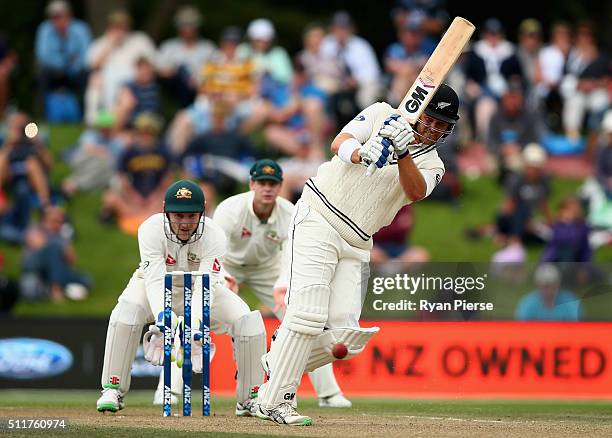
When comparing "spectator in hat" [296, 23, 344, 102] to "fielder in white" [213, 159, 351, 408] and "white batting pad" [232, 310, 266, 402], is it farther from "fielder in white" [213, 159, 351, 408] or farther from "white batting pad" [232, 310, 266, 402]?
"white batting pad" [232, 310, 266, 402]

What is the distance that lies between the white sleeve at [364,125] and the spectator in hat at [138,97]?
10.0 metres

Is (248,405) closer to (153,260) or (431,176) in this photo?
(153,260)

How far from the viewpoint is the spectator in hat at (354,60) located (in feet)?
59.8

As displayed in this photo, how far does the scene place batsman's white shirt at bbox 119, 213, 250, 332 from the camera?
28.3ft

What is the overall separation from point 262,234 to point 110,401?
7.42 ft

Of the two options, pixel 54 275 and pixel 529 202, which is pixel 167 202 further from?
pixel 529 202

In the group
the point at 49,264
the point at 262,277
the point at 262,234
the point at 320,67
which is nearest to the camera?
the point at 262,234

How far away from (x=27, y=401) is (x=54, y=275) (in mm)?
4622

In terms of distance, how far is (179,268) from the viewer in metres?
8.89

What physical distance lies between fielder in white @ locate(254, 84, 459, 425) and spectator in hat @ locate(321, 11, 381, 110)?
32.9 ft

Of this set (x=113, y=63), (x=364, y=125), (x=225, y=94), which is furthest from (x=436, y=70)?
(x=113, y=63)

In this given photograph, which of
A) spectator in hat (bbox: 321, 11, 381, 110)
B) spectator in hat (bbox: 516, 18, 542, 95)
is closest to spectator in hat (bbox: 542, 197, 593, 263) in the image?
spectator in hat (bbox: 321, 11, 381, 110)

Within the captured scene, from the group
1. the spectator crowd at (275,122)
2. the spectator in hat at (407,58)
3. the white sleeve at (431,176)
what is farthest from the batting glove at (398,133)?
the spectator in hat at (407,58)

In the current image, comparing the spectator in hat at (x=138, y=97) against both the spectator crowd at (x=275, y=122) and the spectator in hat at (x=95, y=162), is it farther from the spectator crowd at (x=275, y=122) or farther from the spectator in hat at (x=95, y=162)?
the spectator in hat at (x=95, y=162)
